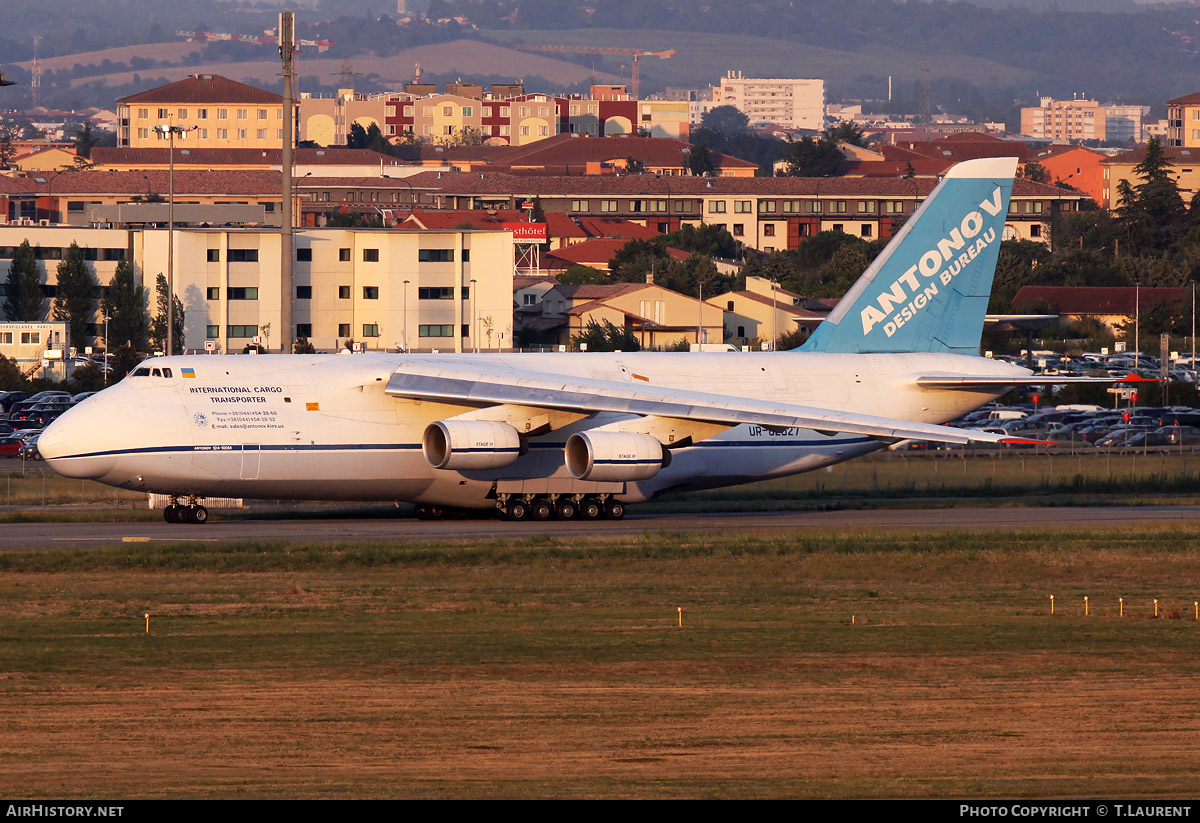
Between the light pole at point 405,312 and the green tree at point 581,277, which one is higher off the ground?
the green tree at point 581,277

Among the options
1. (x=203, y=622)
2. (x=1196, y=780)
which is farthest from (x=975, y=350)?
(x=1196, y=780)

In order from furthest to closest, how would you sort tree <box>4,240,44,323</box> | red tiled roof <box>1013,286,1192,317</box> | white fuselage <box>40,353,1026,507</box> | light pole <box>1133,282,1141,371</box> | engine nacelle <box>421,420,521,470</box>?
red tiled roof <box>1013,286,1192,317</box>, light pole <box>1133,282,1141,371</box>, tree <box>4,240,44,323</box>, engine nacelle <box>421,420,521,470</box>, white fuselage <box>40,353,1026,507</box>

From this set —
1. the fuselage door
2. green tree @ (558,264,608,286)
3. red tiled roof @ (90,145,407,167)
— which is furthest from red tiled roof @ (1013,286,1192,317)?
red tiled roof @ (90,145,407,167)

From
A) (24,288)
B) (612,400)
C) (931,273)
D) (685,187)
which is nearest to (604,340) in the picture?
(24,288)

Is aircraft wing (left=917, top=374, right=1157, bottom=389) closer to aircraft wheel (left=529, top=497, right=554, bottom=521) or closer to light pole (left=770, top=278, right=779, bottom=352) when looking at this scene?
aircraft wheel (left=529, top=497, right=554, bottom=521)

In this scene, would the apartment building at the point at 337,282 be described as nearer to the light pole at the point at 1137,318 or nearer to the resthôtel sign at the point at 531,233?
the resthôtel sign at the point at 531,233

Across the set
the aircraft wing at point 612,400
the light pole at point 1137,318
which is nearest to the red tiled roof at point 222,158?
the light pole at point 1137,318

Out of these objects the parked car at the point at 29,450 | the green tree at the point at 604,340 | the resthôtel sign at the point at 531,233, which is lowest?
the parked car at the point at 29,450
